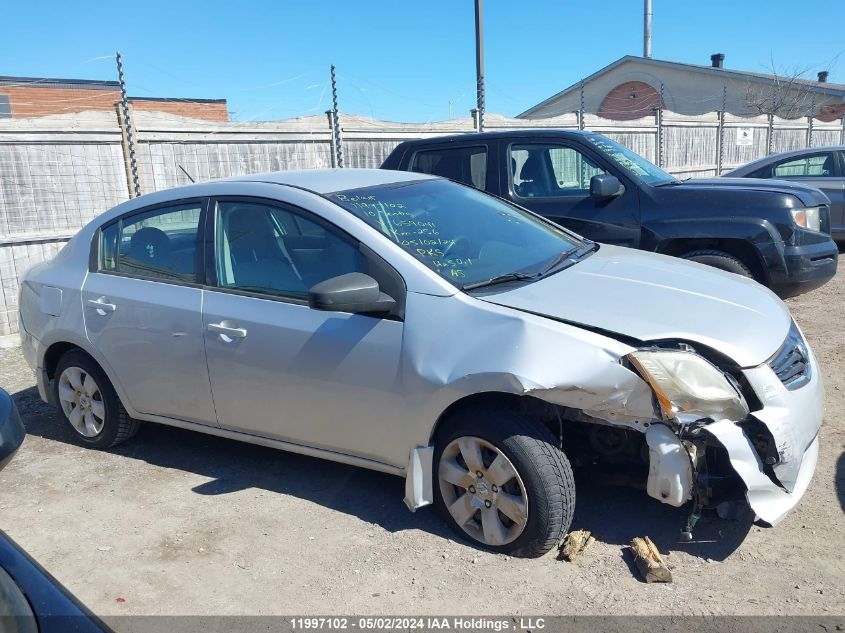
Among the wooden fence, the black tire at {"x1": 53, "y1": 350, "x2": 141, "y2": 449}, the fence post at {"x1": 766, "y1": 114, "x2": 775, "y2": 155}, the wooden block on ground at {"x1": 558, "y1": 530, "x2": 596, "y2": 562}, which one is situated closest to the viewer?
the wooden block on ground at {"x1": 558, "y1": 530, "x2": 596, "y2": 562}

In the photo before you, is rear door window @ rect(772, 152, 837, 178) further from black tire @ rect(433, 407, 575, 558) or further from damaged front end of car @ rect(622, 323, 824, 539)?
black tire @ rect(433, 407, 575, 558)

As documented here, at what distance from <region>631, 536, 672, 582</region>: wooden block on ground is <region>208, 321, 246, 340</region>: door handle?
2143mm

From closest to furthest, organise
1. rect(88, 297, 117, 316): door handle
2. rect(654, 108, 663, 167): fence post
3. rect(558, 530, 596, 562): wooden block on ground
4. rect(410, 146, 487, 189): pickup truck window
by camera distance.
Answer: rect(558, 530, 596, 562): wooden block on ground
rect(88, 297, 117, 316): door handle
rect(410, 146, 487, 189): pickup truck window
rect(654, 108, 663, 167): fence post

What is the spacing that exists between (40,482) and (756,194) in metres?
5.81

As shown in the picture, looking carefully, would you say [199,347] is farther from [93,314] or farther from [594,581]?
[594,581]

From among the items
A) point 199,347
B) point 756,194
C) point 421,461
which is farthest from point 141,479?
point 756,194

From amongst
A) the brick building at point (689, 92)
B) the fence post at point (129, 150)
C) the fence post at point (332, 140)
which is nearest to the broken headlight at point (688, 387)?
the fence post at point (129, 150)

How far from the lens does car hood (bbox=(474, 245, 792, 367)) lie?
3.21 m

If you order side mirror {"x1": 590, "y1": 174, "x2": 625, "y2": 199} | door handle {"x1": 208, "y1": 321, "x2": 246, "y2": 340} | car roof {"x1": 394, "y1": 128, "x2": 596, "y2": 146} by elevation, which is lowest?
door handle {"x1": 208, "y1": 321, "x2": 246, "y2": 340}

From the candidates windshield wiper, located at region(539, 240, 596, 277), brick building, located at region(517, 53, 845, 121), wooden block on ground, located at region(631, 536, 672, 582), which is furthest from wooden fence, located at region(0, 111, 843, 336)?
brick building, located at region(517, 53, 845, 121)

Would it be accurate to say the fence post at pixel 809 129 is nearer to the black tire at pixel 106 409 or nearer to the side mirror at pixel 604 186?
the side mirror at pixel 604 186

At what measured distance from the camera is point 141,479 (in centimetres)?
449

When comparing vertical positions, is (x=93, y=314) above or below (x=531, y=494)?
above

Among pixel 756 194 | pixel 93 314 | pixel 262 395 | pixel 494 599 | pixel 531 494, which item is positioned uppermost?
pixel 756 194
